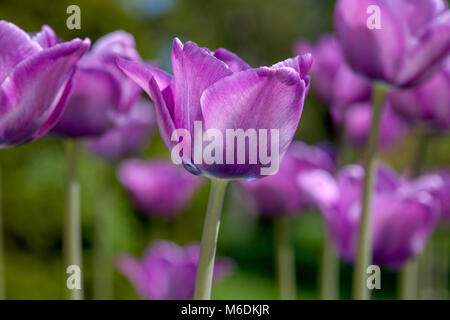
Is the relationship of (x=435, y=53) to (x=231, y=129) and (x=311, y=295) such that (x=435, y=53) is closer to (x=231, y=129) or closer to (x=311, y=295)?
(x=231, y=129)

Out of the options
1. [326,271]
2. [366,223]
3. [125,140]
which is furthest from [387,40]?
[125,140]

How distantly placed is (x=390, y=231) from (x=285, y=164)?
1.05 feet

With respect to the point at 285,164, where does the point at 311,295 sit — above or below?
above

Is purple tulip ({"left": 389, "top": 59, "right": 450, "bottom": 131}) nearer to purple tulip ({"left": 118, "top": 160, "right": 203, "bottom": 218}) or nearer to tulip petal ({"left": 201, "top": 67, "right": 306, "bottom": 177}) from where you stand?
tulip petal ({"left": 201, "top": 67, "right": 306, "bottom": 177})

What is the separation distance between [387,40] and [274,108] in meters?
0.27

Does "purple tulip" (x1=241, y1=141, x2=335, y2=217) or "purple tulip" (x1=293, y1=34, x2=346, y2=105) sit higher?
"purple tulip" (x1=293, y1=34, x2=346, y2=105)

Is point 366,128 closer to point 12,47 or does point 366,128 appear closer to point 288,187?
point 288,187

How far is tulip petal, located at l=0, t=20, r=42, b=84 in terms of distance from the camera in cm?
45

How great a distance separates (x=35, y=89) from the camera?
0.45m

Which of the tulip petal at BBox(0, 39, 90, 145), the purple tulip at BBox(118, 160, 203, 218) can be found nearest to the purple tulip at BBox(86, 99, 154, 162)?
the purple tulip at BBox(118, 160, 203, 218)

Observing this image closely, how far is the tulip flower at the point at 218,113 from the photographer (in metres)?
0.42

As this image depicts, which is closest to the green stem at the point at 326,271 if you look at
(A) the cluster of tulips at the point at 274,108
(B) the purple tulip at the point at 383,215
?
(A) the cluster of tulips at the point at 274,108
